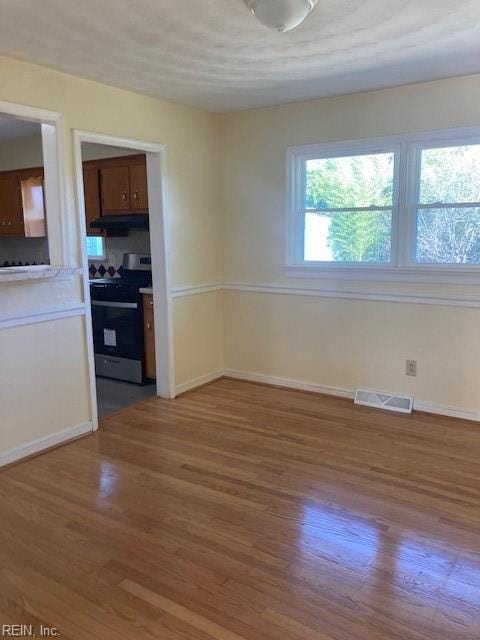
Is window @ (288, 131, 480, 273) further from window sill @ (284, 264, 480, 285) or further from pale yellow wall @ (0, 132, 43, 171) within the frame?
pale yellow wall @ (0, 132, 43, 171)

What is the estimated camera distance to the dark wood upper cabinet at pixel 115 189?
190 inches

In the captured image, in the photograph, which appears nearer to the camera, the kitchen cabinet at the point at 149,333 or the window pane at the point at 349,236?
the window pane at the point at 349,236

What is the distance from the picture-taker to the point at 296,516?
2479mm

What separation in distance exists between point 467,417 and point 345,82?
255 centimetres

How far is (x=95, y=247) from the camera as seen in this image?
18.3 ft

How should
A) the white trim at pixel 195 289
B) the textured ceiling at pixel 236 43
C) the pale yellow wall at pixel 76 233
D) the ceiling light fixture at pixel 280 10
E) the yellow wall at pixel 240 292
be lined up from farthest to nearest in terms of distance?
1. the white trim at pixel 195 289
2. the yellow wall at pixel 240 292
3. the pale yellow wall at pixel 76 233
4. the textured ceiling at pixel 236 43
5. the ceiling light fixture at pixel 280 10

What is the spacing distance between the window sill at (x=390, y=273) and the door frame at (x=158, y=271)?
1064 millimetres

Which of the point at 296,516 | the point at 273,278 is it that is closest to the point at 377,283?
the point at 273,278

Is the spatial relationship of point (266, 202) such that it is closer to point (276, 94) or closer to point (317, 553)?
point (276, 94)

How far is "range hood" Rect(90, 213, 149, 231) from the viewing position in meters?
4.71

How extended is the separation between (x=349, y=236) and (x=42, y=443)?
272cm

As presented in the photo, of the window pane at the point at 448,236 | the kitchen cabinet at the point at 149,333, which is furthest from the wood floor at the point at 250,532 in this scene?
the window pane at the point at 448,236

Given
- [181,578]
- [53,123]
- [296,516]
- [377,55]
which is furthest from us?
[53,123]

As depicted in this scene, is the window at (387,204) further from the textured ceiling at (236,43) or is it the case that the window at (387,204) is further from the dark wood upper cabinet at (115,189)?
the dark wood upper cabinet at (115,189)
